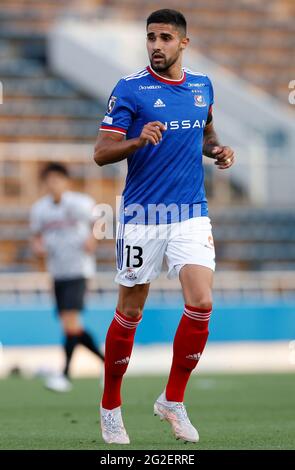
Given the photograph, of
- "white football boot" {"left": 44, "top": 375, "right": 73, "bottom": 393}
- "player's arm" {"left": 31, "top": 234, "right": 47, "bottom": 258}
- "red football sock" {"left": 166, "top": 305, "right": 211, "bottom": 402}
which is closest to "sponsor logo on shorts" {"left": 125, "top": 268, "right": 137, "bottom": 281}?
"red football sock" {"left": 166, "top": 305, "right": 211, "bottom": 402}

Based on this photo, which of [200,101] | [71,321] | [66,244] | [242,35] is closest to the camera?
[200,101]

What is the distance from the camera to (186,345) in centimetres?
629

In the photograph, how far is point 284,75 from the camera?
24.4 metres

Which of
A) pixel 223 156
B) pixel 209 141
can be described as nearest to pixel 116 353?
pixel 223 156

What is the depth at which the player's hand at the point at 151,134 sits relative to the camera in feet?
19.5

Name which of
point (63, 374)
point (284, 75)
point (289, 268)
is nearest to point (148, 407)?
point (63, 374)

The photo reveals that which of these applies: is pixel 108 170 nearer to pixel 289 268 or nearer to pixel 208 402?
pixel 289 268

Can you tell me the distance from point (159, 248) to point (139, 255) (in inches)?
4.5

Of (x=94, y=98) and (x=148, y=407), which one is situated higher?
(x=94, y=98)

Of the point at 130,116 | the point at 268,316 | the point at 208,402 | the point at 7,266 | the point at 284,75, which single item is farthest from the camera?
the point at 284,75

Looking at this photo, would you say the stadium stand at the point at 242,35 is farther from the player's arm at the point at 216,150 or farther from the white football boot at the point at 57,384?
the player's arm at the point at 216,150

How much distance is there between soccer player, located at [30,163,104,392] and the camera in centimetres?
1159

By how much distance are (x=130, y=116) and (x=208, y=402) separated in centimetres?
393

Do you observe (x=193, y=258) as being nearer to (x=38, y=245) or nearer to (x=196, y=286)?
(x=196, y=286)
